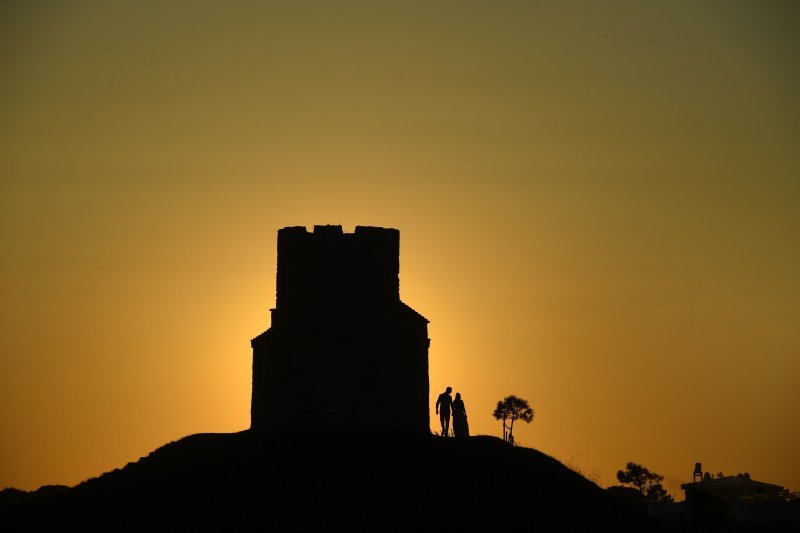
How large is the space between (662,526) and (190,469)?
705 inches

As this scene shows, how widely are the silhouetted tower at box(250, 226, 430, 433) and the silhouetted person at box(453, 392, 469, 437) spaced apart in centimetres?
843

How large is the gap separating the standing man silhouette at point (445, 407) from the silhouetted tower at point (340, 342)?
747cm

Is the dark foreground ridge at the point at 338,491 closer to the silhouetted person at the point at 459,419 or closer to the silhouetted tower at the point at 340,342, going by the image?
the silhouetted person at the point at 459,419

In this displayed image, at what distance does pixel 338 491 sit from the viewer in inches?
1986

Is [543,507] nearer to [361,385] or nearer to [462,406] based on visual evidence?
[462,406]

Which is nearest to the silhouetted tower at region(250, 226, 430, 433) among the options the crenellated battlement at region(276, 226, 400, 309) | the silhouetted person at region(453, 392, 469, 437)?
the crenellated battlement at region(276, 226, 400, 309)

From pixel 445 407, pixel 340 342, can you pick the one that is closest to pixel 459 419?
pixel 445 407

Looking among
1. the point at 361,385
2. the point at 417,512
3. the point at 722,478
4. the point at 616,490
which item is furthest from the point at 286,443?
the point at 722,478

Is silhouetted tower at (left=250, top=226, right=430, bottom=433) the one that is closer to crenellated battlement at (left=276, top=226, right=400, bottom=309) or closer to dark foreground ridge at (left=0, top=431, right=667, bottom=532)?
crenellated battlement at (left=276, top=226, right=400, bottom=309)

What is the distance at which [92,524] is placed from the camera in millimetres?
48281

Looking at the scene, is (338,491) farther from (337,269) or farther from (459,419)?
(337,269)

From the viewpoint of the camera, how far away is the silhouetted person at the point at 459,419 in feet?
193

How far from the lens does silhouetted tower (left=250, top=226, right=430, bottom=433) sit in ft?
222

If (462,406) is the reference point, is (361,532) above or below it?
below
